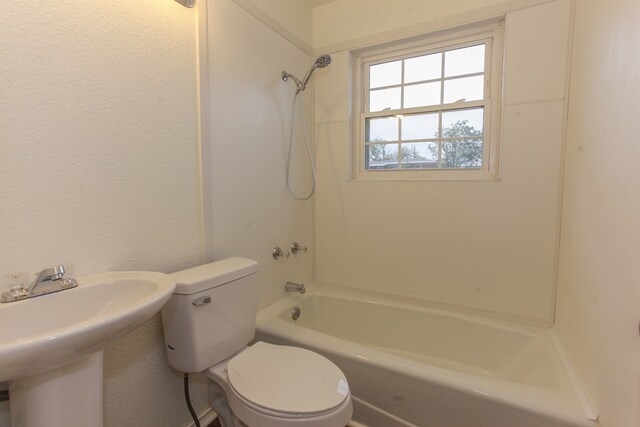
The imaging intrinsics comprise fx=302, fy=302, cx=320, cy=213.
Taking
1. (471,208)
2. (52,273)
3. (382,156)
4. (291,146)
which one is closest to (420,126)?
(382,156)

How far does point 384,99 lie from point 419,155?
0.47 m

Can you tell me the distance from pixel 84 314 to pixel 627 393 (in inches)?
61.1

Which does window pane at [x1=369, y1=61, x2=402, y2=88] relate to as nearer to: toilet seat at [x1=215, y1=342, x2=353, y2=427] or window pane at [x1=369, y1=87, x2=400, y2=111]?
window pane at [x1=369, y1=87, x2=400, y2=111]

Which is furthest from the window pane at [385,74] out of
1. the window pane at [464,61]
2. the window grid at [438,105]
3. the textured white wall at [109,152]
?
the textured white wall at [109,152]

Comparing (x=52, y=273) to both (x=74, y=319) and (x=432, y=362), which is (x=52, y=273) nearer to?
(x=74, y=319)

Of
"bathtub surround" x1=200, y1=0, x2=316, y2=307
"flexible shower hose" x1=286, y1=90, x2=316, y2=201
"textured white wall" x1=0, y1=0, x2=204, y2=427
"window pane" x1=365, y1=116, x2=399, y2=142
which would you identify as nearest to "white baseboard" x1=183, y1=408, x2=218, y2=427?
"textured white wall" x1=0, y1=0, x2=204, y2=427

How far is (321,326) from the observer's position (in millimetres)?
2078

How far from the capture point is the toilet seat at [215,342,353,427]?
37.5 inches

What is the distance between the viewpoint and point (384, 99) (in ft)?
6.81

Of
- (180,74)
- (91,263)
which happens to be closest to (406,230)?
(180,74)

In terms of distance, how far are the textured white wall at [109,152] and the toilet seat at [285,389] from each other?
1.17ft

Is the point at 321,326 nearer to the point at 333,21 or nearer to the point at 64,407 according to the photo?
the point at 64,407

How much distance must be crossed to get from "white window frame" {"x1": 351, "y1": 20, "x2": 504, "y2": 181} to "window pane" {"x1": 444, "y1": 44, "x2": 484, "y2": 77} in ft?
0.11

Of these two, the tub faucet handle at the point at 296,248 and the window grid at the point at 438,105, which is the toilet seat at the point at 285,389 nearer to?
the tub faucet handle at the point at 296,248
